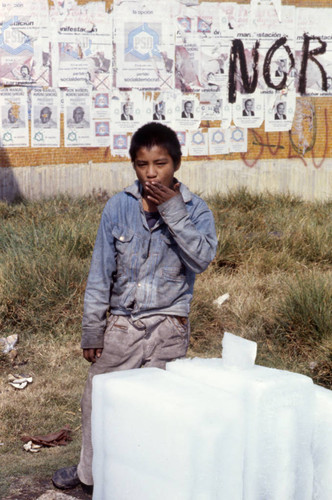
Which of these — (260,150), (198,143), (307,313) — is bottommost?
(307,313)

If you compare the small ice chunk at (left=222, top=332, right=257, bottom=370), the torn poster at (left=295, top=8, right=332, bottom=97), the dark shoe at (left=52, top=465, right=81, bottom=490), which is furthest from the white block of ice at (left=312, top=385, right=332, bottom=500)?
the torn poster at (left=295, top=8, right=332, bottom=97)

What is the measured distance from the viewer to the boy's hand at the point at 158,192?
120 inches

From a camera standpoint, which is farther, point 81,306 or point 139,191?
point 81,306

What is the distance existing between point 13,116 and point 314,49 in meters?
4.09

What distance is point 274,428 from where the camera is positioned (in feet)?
6.56

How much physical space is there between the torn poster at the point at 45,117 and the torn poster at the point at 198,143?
1.74 m

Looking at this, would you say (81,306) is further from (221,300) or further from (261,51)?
(261,51)

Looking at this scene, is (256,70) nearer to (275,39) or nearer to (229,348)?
(275,39)

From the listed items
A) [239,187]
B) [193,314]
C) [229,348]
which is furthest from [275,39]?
[229,348]

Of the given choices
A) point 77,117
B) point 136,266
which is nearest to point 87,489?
point 136,266

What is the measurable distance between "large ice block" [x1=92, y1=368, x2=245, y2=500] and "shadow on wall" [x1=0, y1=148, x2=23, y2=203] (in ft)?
25.3

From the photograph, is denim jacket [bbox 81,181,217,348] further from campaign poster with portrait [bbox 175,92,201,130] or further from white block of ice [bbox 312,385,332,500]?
campaign poster with portrait [bbox 175,92,201,130]

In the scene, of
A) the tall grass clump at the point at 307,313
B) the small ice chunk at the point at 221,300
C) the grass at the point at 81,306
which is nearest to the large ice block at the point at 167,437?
the grass at the point at 81,306

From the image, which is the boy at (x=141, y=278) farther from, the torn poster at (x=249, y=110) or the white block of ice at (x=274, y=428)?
the torn poster at (x=249, y=110)
